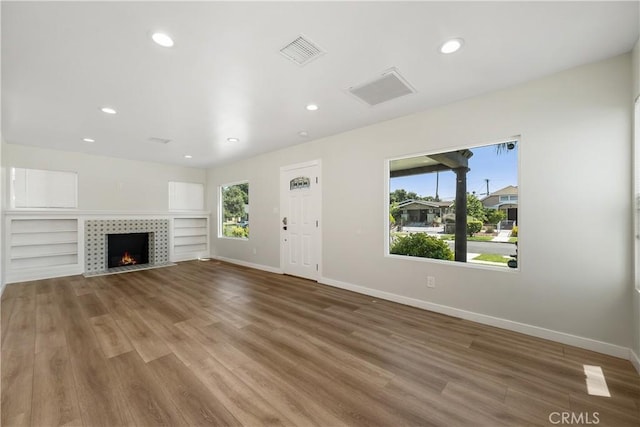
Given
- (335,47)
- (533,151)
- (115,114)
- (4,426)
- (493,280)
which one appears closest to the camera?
(4,426)

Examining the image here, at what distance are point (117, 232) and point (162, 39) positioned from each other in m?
5.45

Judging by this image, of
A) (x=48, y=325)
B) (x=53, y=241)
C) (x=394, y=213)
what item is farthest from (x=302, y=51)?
(x=53, y=241)

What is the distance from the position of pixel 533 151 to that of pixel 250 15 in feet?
9.33

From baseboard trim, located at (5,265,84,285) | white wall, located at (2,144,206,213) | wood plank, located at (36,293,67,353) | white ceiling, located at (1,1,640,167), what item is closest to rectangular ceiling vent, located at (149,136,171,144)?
white ceiling, located at (1,1,640,167)

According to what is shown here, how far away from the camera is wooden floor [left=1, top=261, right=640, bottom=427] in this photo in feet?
5.17

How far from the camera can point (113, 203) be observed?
5883 mm

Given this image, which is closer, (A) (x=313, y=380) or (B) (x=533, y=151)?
(A) (x=313, y=380)

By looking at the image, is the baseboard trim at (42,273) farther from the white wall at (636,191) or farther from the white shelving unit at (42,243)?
the white wall at (636,191)

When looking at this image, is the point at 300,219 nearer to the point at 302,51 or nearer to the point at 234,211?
the point at 234,211

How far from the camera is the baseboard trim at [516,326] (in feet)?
7.27

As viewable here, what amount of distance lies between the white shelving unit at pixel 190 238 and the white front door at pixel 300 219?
128 inches

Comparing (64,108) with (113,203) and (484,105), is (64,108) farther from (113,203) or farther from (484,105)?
(484,105)

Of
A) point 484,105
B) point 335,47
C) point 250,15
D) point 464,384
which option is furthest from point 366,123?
point 464,384

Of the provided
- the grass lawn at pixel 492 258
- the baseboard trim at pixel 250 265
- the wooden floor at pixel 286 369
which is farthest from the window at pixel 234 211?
the grass lawn at pixel 492 258
